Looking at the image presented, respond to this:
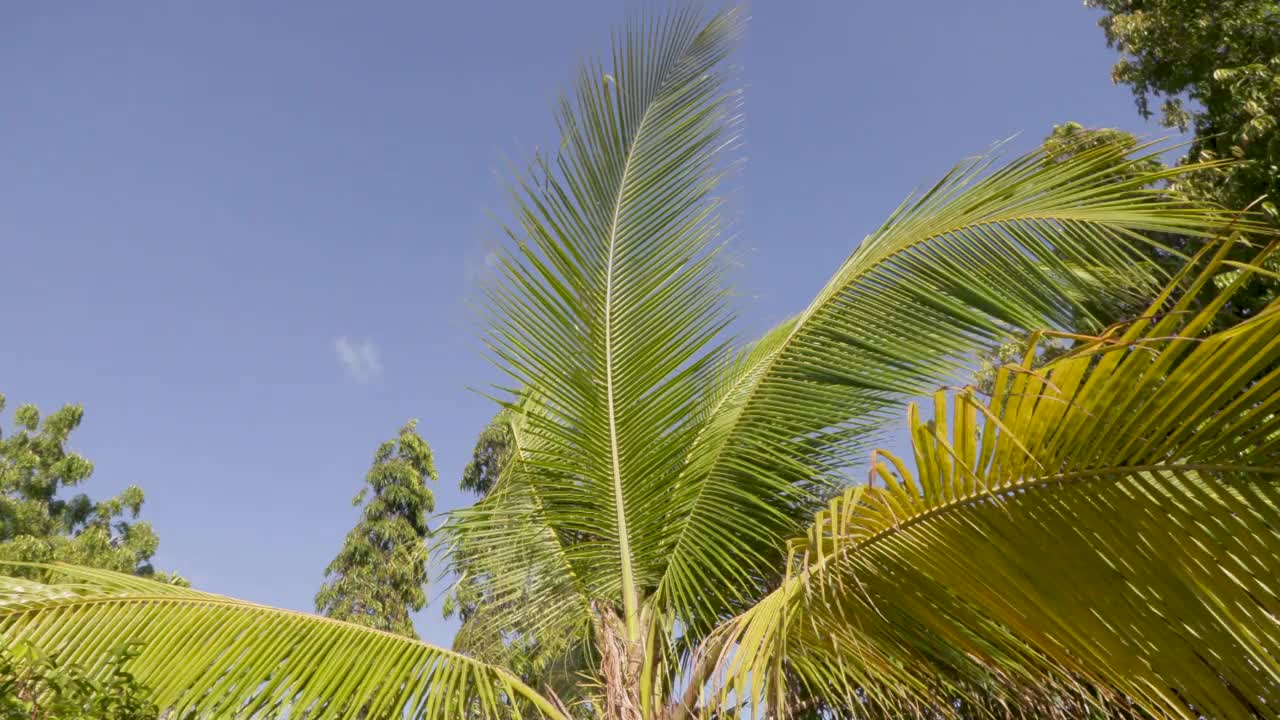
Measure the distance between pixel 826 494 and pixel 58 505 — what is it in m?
18.4

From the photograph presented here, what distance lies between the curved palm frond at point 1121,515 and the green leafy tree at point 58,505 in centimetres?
1700

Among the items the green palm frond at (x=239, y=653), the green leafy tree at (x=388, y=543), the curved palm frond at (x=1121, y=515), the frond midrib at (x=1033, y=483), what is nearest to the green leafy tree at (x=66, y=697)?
the green palm frond at (x=239, y=653)

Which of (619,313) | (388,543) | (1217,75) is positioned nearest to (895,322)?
(619,313)

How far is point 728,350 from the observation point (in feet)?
12.2

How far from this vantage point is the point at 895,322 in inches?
131

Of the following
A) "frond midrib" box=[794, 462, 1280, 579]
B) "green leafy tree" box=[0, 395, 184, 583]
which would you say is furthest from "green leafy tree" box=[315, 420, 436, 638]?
"frond midrib" box=[794, 462, 1280, 579]

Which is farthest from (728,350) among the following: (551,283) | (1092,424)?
(1092,424)

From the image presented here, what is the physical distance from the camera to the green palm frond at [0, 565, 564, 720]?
115 inches

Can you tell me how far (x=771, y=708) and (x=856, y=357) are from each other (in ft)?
5.03

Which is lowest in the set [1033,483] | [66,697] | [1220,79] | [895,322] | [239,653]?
[1033,483]

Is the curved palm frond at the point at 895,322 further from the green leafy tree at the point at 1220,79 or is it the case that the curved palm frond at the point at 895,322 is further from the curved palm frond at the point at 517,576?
the green leafy tree at the point at 1220,79

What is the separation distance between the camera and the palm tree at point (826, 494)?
157 centimetres

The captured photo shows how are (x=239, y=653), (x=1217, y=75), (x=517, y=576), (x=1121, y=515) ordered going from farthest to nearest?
(x=1217, y=75) < (x=517, y=576) < (x=239, y=653) < (x=1121, y=515)

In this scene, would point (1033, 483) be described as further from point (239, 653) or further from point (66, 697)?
point (239, 653)
